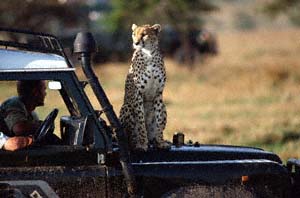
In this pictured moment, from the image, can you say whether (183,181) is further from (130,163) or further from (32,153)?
(32,153)

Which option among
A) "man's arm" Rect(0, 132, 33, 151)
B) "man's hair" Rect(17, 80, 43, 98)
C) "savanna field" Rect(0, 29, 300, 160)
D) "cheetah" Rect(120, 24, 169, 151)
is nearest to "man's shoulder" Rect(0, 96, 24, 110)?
"man's hair" Rect(17, 80, 43, 98)

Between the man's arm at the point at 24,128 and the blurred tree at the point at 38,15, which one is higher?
the blurred tree at the point at 38,15

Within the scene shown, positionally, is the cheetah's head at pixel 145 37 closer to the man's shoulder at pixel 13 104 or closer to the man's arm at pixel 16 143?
the man's shoulder at pixel 13 104

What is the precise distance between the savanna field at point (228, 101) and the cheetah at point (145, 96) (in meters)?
0.79

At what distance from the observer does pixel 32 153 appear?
538 centimetres

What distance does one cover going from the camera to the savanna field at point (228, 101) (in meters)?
12.4

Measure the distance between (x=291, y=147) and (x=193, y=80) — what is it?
1241cm

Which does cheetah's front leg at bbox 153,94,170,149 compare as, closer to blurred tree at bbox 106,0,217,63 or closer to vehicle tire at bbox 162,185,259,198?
vehicle tire at bbox 162,185,259,198

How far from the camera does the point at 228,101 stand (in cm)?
1825

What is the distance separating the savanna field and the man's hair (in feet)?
2.90

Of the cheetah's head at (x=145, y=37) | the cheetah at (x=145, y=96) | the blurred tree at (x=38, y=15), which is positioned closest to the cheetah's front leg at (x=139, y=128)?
the cheetah at (x=145, y=96)

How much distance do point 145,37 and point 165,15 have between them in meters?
18.7

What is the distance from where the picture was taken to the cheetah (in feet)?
20.4

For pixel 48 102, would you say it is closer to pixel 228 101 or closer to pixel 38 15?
pixel 228 101
